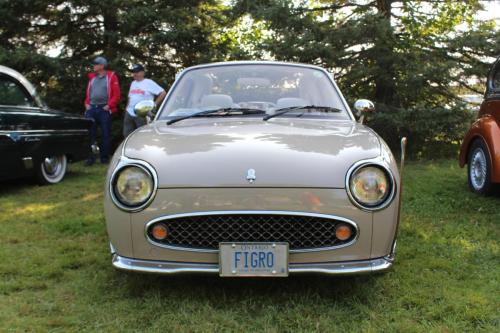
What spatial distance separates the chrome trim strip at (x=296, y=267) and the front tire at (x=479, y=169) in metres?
3.44

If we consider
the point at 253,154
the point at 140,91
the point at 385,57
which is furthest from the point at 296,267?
the point at 385,57

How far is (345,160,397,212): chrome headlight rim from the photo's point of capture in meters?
2.71

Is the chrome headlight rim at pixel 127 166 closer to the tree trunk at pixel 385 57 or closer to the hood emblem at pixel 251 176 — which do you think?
the hood emblem at pixel 251 176

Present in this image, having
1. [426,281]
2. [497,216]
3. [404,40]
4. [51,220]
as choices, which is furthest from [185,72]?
[404,40]

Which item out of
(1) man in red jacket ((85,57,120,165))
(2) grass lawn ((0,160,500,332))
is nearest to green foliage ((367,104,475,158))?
(1) man in red jacket ((85,57,120,165))

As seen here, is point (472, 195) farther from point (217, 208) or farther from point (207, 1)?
point (207, 1)

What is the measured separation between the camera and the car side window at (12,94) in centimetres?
636

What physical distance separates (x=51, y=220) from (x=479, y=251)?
379cm

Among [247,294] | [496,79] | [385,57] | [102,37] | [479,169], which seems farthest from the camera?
[102,37]

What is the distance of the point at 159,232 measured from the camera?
9.05 feet

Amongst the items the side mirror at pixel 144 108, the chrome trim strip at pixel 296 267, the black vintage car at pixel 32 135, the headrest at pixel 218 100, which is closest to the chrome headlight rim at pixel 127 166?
the chrome trim strip at pixel 296 267

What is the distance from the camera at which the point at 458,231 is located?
4539 millimetres

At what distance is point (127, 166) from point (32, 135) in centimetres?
398

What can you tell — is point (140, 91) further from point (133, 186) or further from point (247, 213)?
point (247, 213)
